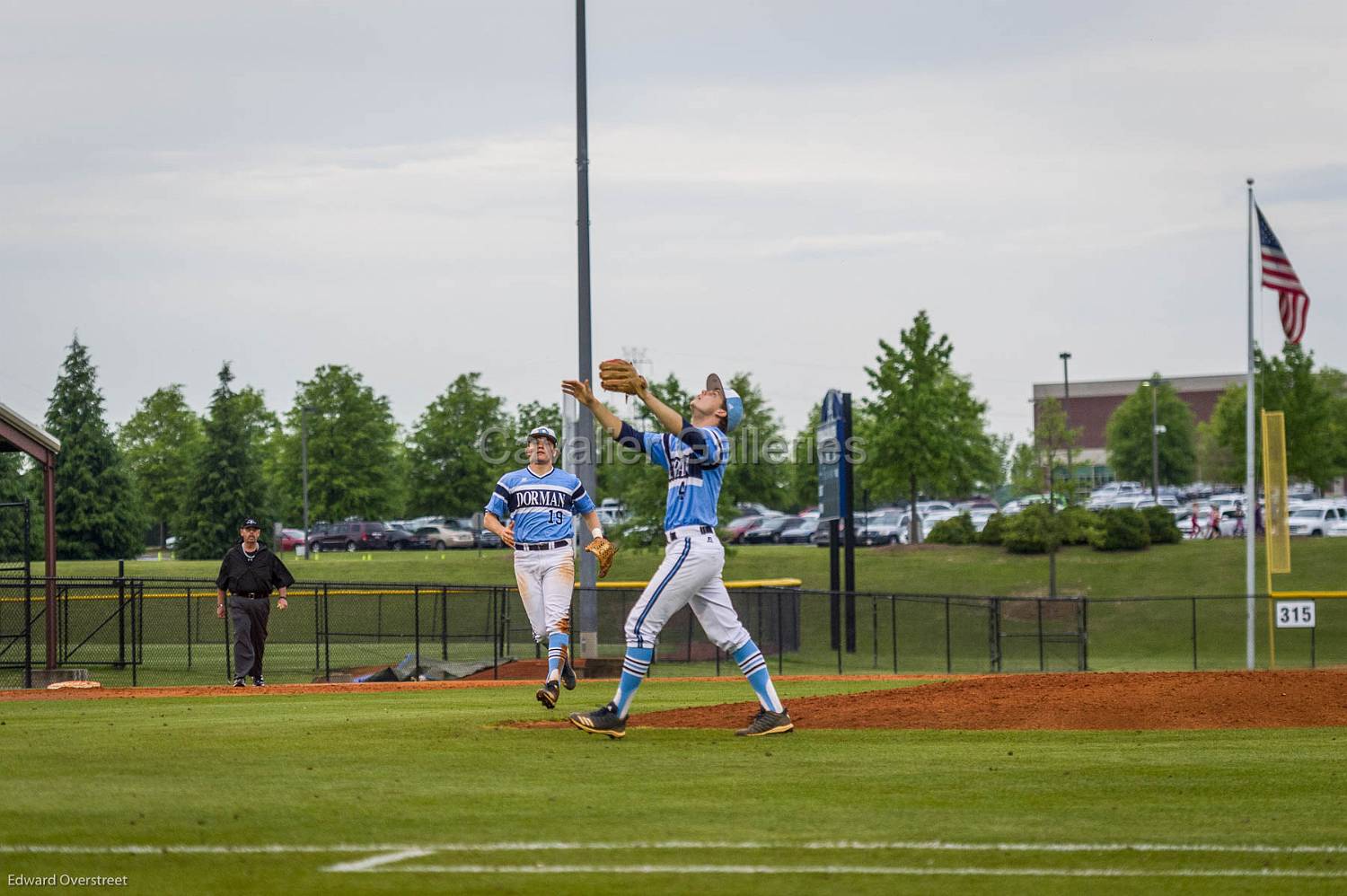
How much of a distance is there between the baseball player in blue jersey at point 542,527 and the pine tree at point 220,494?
56.2m

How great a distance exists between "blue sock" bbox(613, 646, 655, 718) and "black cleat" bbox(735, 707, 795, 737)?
2.38ft

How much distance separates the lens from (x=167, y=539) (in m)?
93.3

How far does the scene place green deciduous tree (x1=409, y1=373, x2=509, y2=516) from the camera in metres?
71.0

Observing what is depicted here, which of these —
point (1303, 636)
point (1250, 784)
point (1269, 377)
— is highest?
point (1269, 377)

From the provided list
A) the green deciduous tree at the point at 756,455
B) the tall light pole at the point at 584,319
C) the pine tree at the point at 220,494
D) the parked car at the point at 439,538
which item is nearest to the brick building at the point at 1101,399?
the green deciduous tree at the point at 756,455

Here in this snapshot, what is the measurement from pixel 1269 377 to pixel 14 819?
63178mm

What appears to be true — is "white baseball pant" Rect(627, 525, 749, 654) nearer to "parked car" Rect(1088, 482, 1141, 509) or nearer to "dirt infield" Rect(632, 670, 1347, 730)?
"dirt infield" Rect(632, 670, 1347, 730)

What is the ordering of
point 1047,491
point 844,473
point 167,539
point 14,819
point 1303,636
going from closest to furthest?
point 14,819 < point 844,473 < point 1303,636 < point 1047,491 < point 167,539

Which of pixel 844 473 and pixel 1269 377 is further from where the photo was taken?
pixel 1269 377

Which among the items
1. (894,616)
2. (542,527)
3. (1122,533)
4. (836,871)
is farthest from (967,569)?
(836,871)

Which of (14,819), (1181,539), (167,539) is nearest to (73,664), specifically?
(14,819)

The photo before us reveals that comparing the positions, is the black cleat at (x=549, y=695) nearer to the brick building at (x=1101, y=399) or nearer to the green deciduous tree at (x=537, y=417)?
the green deciduous tree at (x=537, y=417)

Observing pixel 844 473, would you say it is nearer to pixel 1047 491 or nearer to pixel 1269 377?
pixel 1047 491

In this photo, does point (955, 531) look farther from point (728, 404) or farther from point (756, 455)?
point (728, 404)
